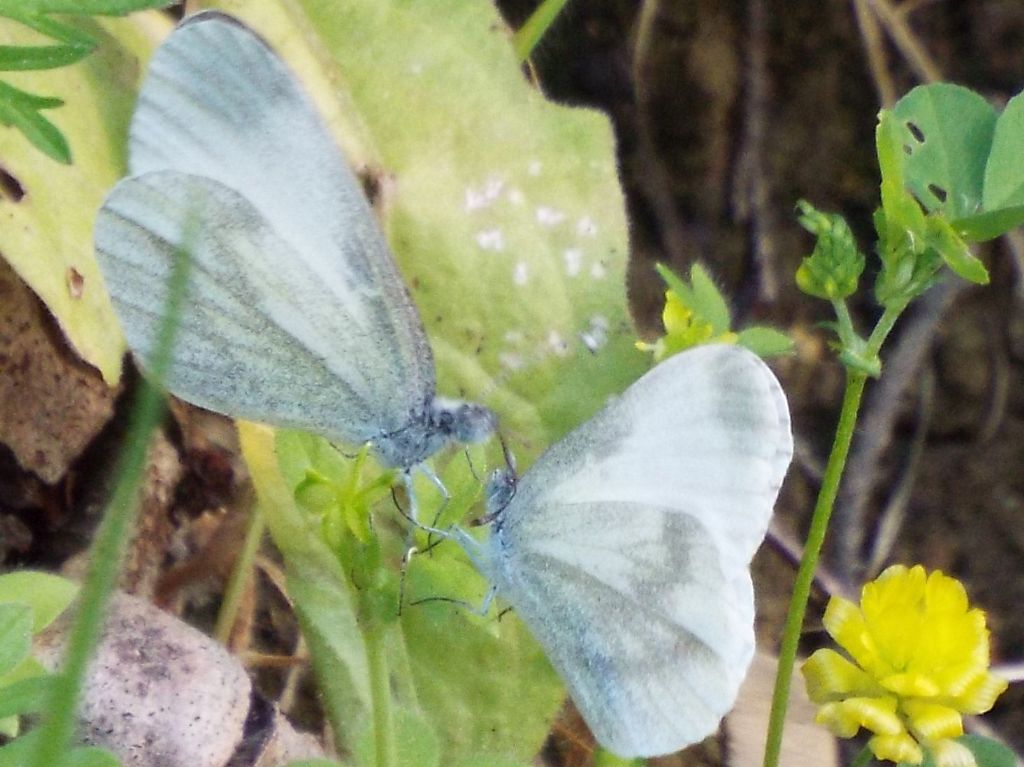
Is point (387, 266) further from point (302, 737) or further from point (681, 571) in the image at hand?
point (302, 737)

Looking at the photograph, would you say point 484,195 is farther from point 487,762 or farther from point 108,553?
point 108,553

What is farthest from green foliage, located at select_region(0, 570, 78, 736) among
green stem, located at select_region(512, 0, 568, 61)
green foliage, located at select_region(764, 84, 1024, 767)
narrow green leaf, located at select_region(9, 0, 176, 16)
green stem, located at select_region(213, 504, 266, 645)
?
green stem, located at select_region(512, 0, 568, 61)

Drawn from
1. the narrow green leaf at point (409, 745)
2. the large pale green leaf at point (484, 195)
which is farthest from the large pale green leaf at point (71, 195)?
the narrow green leaf at point (409, 745)

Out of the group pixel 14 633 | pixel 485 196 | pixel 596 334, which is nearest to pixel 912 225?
pixel 596 334

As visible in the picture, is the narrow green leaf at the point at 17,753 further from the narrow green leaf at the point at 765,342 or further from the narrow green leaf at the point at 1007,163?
the narrow green leaf at the point at 1007,163

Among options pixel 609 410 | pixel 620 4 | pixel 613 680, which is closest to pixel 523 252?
pixel 609 410

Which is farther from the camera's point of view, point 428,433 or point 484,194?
point 484,194
